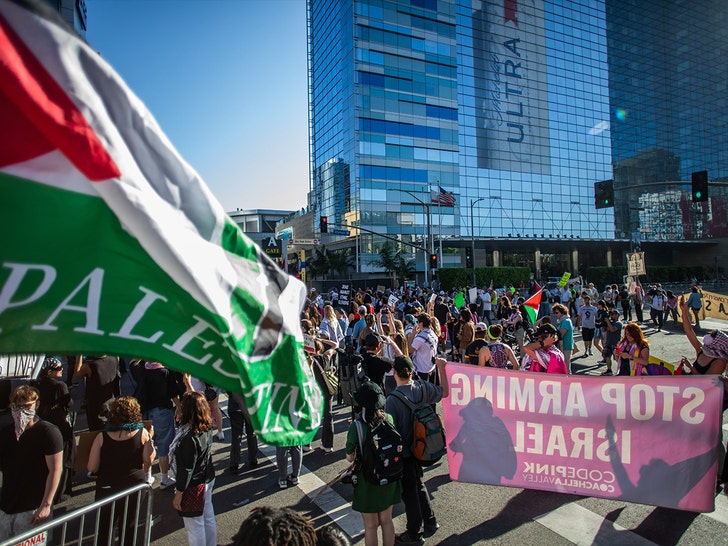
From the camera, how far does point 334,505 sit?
5.07 metres

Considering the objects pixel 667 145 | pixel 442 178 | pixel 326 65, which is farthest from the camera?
pixel 667 145

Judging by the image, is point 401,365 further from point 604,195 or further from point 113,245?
point 604,195

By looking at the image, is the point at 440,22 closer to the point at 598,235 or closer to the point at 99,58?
the point at 598,235

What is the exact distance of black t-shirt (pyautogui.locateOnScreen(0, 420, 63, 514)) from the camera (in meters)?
3.59

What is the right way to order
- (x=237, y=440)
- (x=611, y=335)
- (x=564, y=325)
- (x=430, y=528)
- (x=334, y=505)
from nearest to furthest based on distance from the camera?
(x=430, y=528) → (x=334, y=505) → (x=237, y=440) → (x=564, y=325) → (x=611, y=335)

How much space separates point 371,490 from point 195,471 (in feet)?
4.99

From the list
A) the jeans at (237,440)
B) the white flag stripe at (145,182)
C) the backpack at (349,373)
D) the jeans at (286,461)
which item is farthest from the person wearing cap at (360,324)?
the white flag stripe at (145,182)

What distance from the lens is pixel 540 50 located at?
60.7 m

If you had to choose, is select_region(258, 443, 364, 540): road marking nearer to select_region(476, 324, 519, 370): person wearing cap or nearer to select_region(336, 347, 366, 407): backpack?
select_region(336, 347, 366, 407): backpack

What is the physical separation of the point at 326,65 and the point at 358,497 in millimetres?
61853

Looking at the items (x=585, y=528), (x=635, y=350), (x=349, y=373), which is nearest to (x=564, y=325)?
(x=635, y=350)

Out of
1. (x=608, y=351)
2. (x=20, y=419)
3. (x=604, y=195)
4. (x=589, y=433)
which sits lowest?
(x=608, y=351)

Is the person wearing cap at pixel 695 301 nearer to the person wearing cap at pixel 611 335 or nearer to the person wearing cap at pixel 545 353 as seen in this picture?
the person wearing cap at pixel 611 335

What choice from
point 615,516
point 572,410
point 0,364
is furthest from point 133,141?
point 0,364
